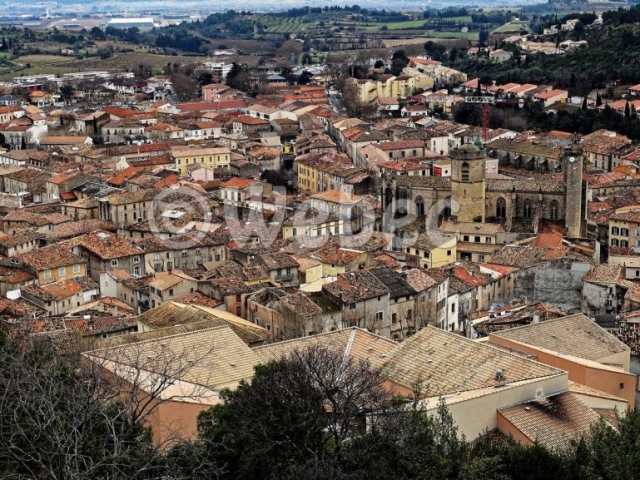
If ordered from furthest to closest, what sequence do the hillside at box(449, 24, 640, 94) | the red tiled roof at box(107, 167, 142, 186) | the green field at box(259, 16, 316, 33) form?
the green field at box(259, 16, 316, 33), the hillside at box(449, 24, 640, 94), the red tiled roof at box(107, 167, 142, 186)

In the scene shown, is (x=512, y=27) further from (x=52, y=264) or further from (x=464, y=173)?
(x=52, y=264)

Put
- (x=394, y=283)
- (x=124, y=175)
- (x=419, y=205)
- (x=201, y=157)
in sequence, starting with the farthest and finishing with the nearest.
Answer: (x=201, y=157) → (x=124, y=175) → (x=419, y=205) → (x=394, y=283)

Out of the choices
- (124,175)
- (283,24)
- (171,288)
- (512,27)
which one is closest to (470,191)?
(171,288)

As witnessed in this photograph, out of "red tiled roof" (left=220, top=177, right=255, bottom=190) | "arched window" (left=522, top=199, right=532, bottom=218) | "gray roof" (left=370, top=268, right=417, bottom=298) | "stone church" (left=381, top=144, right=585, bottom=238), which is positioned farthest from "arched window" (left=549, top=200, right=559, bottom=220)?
"red tiled roof" (left=220, top=177, right=255, bottom=190)

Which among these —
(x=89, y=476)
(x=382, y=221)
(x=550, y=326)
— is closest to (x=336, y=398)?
(x=89, y=476)

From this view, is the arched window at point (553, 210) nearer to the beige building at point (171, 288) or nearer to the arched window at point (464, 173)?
the arched window at point (464, 173)

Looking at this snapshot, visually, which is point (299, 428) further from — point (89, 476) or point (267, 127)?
point (267, 127)

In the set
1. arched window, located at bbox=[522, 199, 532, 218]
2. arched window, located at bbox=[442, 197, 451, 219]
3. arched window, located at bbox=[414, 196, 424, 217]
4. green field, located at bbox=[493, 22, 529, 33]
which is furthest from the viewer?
green field, located at bbox=[493, 22, 529, 33]

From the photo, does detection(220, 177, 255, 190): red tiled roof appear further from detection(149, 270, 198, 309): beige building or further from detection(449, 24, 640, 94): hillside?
detection(449, 24, 640, 94): hillside

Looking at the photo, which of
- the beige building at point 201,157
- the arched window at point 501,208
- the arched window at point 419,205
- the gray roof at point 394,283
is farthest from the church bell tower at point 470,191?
the beige building at point 201,157
